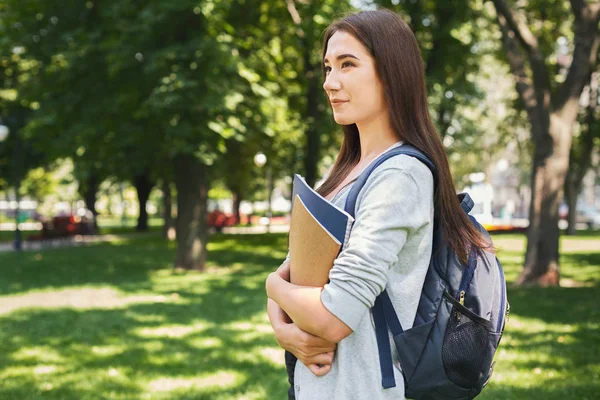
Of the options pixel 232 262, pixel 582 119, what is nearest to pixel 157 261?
pixel 232 262

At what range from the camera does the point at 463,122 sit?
116 feet

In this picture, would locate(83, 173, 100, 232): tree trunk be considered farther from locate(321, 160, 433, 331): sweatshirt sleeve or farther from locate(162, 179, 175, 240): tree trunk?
locate(321, 160, 433, 331): sweatshirt sleeve

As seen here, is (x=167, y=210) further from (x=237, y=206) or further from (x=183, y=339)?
(x=183, y=339)

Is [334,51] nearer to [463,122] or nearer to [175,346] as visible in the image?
[175,346]

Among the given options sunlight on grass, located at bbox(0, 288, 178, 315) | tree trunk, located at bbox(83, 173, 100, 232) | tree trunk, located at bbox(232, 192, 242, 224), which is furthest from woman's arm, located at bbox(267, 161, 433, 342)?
tree trunk, located at bbox(232, 192, 242, 224)

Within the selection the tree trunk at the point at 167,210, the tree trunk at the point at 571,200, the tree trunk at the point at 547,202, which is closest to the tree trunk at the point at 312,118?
the tree trunk at the point at 547,202

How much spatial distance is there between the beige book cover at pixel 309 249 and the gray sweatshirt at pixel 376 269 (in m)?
0.06

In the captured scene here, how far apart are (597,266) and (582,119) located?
10521 mm

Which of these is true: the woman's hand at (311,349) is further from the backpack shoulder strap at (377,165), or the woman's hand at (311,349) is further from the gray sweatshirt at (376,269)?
the backpack shoulder strap at (377,165)

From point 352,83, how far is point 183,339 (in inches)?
258

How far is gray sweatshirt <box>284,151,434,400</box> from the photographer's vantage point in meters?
1.63

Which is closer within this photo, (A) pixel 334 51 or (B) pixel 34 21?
(A) pixel 334 51

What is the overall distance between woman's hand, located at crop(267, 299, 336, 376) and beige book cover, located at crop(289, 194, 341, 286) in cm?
13

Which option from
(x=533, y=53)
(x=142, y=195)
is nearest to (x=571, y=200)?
(x=533, y=53)
